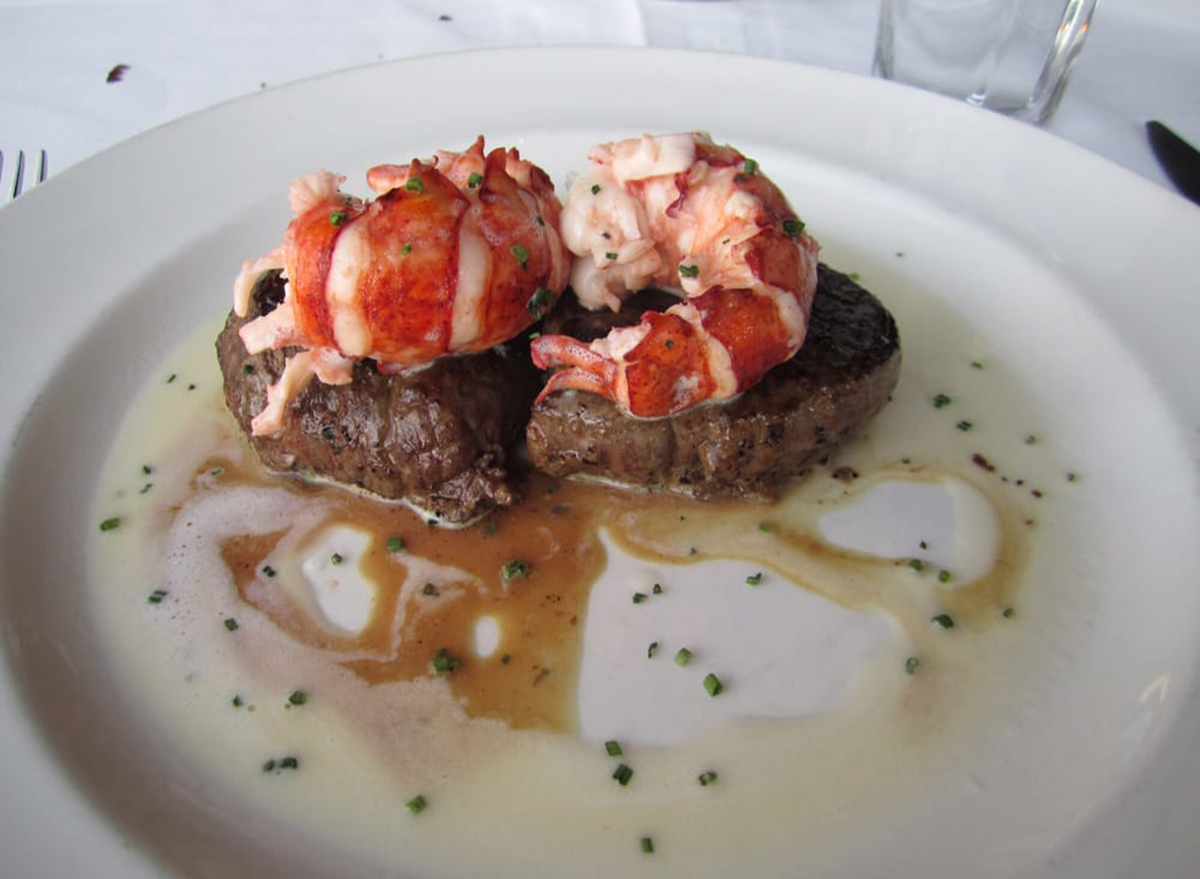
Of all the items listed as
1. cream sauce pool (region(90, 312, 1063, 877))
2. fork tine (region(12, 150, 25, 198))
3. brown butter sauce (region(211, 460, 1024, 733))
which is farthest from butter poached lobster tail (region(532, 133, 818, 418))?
fork tine (region(12, 150, 25, 198))

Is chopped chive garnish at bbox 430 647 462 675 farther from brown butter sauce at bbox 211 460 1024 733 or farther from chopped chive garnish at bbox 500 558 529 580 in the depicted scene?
chopped chive garnish at bbox 500 558 529 580

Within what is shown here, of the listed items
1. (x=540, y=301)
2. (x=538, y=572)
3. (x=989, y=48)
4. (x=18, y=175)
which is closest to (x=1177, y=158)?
(x=989, y=48)

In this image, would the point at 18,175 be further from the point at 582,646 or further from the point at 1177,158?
the point at 1177,158

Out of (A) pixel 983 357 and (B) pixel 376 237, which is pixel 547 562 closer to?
(B) pixel 376 237

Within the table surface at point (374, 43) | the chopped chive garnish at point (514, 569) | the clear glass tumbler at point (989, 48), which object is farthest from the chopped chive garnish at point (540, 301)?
the clear glass tumbler at point (989, 48)

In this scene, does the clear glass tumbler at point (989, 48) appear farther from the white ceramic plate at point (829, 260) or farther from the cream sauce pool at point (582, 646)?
the cream sauce pool at point (582, 646)
